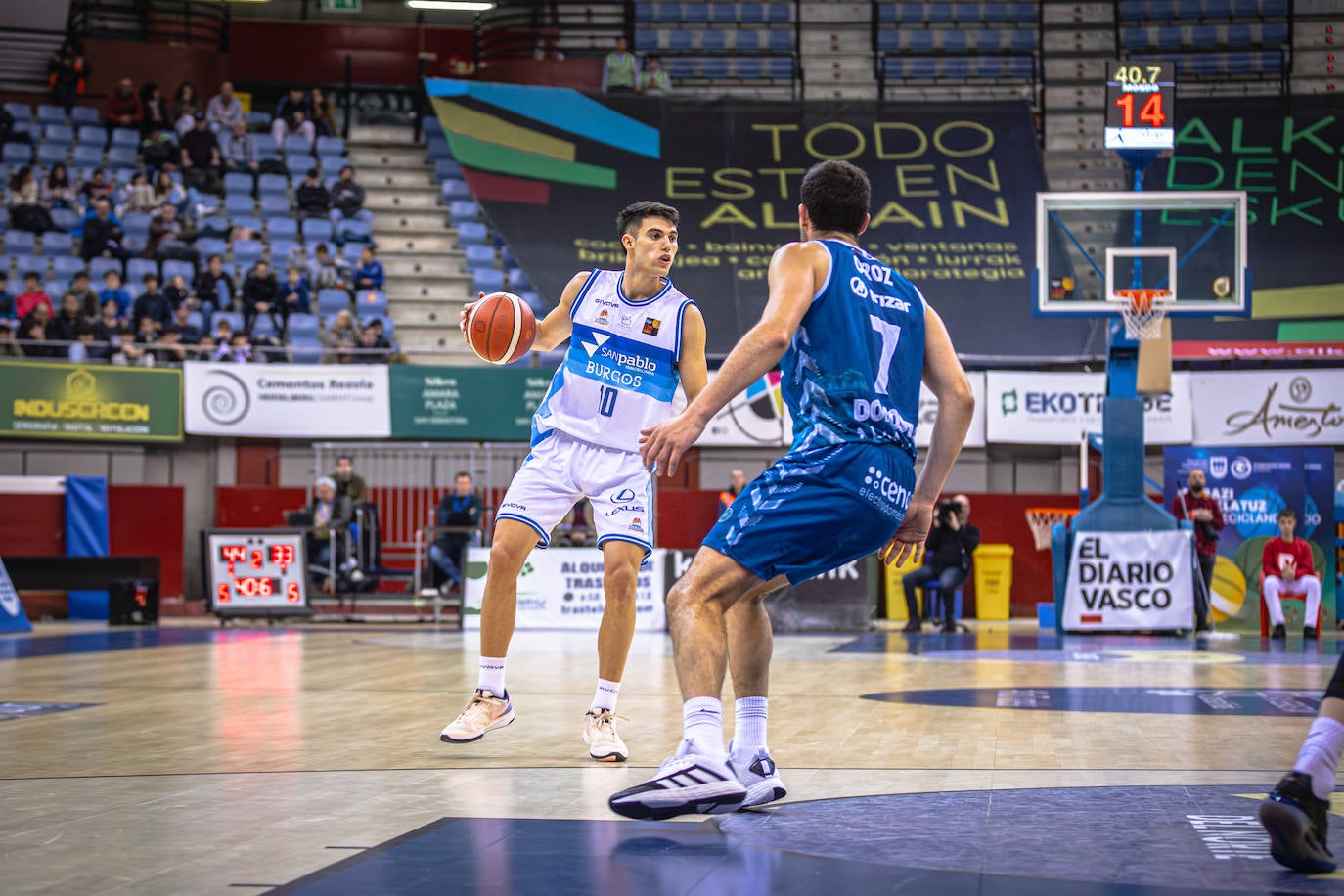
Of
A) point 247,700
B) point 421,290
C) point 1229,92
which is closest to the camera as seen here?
point 247,700

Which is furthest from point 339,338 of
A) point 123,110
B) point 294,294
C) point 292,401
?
point 123,110

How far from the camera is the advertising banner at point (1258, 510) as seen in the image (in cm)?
1703

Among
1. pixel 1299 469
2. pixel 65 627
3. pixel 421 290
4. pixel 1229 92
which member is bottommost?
pixel 65 627

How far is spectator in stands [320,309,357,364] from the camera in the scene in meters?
20.8

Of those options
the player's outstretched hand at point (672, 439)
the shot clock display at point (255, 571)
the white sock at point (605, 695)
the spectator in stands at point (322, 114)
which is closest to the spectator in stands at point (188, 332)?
the shot clock display at point (255, 571)

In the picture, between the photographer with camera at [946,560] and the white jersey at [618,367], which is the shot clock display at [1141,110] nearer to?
the photographer with camera at [946,560]

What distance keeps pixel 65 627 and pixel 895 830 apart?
14.6 metres

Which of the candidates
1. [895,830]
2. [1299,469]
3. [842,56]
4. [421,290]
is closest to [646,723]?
[895,830]

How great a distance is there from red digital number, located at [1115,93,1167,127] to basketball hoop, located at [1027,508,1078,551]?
21.6 feet

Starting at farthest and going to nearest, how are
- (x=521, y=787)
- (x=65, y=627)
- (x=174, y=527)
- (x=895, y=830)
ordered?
1. (x=174, y=527)
2. (x=65, y=627)
3. (x=521, y=787)
4. (x=895, y=830)

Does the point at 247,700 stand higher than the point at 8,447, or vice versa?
the point at 8,447

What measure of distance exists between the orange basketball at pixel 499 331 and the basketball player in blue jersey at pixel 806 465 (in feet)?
6.43

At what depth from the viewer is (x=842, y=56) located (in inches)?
1103

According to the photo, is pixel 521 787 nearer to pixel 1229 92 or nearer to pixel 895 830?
pixel 895 830
